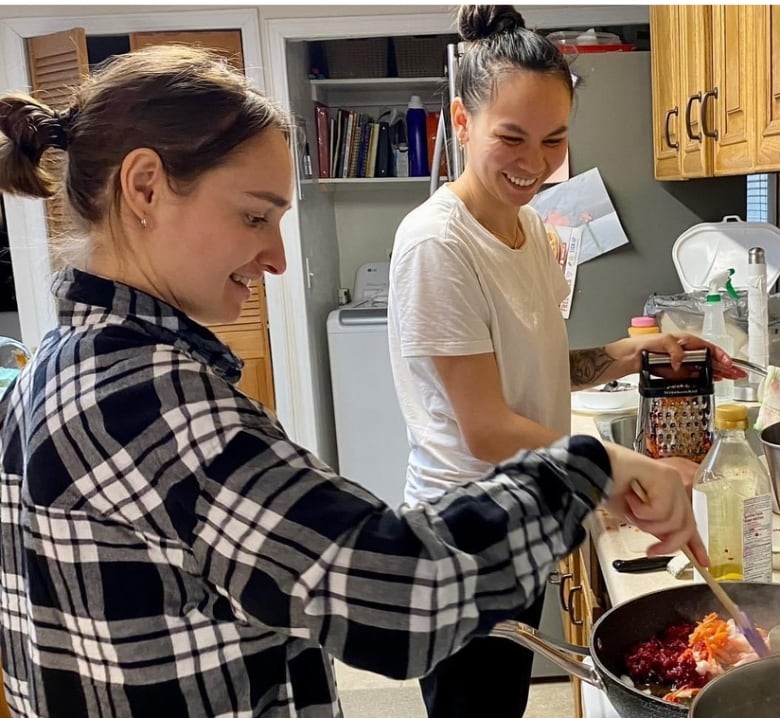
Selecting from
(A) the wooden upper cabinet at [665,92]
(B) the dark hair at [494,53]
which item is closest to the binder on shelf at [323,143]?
(A) the wooden upper cabinet at [665,92]

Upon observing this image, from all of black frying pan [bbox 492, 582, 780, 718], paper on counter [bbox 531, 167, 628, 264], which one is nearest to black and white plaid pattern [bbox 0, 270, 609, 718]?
black frying pan [bbox 492, 582, 780, 718]

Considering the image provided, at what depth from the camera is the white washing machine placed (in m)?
3.24

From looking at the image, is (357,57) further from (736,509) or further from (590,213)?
(736,509)

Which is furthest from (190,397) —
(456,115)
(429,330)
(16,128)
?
(456,115)

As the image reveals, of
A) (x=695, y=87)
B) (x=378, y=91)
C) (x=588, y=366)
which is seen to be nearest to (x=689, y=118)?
(x=695, y=87)

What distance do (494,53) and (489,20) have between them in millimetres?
114

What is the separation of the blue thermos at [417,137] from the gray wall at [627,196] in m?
1.01

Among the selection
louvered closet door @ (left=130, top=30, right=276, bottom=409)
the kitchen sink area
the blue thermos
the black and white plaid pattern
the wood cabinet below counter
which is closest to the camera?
the black and white plaid pattern

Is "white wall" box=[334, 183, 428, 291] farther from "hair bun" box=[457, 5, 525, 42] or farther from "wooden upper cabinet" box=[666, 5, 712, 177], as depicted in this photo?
"hair bun" box=[457, 5, 525, 42]

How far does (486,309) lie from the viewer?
4.11ft

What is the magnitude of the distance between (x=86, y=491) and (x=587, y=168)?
221 cm

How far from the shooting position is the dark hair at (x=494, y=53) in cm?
127

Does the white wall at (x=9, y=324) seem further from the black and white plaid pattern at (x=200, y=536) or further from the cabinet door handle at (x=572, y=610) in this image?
the black and white plaid pattern at (x=200, y=536)

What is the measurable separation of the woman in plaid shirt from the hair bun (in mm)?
758
